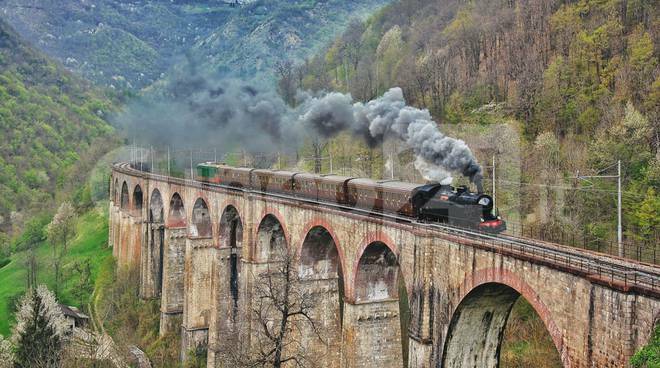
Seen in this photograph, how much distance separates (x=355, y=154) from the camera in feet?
Result: 193

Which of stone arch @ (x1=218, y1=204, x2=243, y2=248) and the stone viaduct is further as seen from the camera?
stone arch @ (x1=218, y1=204, x2=243, y2=248)

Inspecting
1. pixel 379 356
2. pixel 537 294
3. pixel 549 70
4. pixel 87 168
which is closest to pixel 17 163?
pixel 87 168

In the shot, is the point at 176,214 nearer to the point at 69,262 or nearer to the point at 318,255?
the point at 318,255

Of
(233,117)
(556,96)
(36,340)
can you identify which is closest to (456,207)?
(36,340)

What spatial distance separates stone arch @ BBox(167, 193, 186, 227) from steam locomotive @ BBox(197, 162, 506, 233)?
9085mm

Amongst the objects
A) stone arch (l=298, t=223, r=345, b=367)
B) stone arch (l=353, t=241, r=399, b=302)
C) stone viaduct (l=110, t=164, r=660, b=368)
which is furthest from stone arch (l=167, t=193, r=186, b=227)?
stone arch (l=353, t=241, r=399, b=302)

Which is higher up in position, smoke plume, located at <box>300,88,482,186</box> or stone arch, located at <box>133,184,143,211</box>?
smoke plume, located at <box>300,88,482,186</box>

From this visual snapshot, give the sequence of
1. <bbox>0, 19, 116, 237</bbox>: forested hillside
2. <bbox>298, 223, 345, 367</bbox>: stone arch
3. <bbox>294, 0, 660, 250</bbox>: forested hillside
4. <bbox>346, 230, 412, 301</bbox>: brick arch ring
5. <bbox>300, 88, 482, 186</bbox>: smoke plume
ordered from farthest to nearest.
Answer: <bbox>0, 19, 116, 237</bbox>: forested hillside < <bbox>294, 0, 660, 250</bbox>: forested hillside < <bbox>298, 223, 345, 367</bbox>: stone arch < <bbox>300, 88, 482, 186</bbox>: smoke plume < <bbox>346, 230, 412, 301</bbox>: brick arch ring

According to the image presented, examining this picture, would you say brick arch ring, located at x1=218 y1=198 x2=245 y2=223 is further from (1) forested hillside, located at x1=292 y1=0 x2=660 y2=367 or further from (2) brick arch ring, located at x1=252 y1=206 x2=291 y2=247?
(1) forested hillside, located at x1=292 y1=0 x2=660 y2=367

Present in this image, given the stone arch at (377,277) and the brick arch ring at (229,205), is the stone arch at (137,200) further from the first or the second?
the stone arch at (377,277)

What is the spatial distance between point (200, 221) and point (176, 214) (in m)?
Answer: 5.50

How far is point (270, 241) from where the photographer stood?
111ft

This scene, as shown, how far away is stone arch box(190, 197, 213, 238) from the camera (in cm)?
4134

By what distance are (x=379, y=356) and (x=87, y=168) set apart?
294 feet
